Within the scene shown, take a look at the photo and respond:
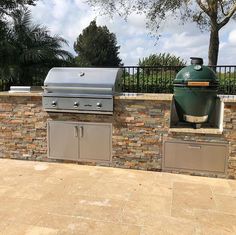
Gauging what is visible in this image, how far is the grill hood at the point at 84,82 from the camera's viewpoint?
12.1 feet

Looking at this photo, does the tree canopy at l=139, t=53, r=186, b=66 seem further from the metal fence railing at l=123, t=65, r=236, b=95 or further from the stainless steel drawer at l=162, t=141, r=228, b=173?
the stainless steel drawer at l=162, t=141, r=228, b=173

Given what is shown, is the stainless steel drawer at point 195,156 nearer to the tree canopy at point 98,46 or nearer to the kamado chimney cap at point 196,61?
the kamado chimney cap at point 196,61

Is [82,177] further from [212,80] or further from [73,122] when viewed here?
[212,80]

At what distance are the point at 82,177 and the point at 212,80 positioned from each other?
1949mm

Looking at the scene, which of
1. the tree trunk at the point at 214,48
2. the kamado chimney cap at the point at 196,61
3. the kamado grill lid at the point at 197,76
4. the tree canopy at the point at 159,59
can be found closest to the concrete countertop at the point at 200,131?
the kamado grill lid at the point at 197,76

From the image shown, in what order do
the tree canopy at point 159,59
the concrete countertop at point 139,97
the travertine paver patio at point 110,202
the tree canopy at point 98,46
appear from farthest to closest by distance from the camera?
the tree canopy at point 98,46 < the tree canopy at point 159,59 < the concrete countertop at point 139,97 < the travertine paver patio at point 110,202

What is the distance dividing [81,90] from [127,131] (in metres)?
Answer: 0.78

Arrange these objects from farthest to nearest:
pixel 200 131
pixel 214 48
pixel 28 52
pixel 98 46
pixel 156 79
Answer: pixel 98 46 < pixel 214 48 < pixel 28 52 < pixel 156 79 < pixel 200 131

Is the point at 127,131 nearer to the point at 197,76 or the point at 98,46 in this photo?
the point at 197,76

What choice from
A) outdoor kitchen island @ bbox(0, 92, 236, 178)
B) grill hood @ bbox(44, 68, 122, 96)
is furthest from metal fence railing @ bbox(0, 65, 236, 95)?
outdoor kitchen island @ bbox(0, 92, 236, 178)

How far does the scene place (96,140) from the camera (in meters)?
3.85

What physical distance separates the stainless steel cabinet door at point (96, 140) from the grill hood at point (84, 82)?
450mm

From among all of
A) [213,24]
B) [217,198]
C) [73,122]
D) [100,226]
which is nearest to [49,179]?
[73,122]

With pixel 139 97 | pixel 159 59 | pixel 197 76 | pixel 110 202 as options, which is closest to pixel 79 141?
pixel 139 97
